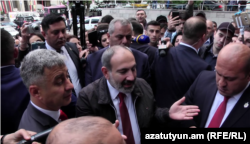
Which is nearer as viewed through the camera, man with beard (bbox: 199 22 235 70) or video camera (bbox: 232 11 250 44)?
video camera (bbox: 232 11 250 44)

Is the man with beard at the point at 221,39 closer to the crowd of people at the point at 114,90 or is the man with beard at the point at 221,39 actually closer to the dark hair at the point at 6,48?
the crowd of people at the point at 114,90

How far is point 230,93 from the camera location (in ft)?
5.75

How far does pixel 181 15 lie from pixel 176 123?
3.36 m

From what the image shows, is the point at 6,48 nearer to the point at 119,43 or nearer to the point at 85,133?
the point at 119,43

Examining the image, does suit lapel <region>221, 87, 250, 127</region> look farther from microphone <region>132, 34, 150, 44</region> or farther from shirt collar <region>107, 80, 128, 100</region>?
microphone <region>132, 34, 150, 44</region>

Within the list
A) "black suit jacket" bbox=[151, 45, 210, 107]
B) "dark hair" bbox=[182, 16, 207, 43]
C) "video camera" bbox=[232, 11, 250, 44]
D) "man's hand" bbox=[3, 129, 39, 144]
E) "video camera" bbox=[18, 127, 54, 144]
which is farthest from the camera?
"video camera" bbox=[232, 11, 250, 44]

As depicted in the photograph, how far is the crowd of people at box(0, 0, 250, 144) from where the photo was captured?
143 cm

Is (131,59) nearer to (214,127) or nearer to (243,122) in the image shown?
(214,127)

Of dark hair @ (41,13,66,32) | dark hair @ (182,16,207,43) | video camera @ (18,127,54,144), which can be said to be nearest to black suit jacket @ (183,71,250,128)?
dark hair @ (182,16,207,43)

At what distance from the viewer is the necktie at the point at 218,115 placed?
1.79m

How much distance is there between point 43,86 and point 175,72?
1.64 meters

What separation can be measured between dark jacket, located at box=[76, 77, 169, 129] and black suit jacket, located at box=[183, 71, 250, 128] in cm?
34

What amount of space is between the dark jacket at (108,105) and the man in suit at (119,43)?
25.5 inches

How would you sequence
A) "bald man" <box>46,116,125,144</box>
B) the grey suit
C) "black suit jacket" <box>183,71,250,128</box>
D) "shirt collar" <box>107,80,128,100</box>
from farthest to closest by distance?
"shirt collar" <box>107,80,128,100</box> → "black suit jacket" <box>183,71,250,128</box> → the grey suit → "bald man" <box>46,116,125,144</box>
